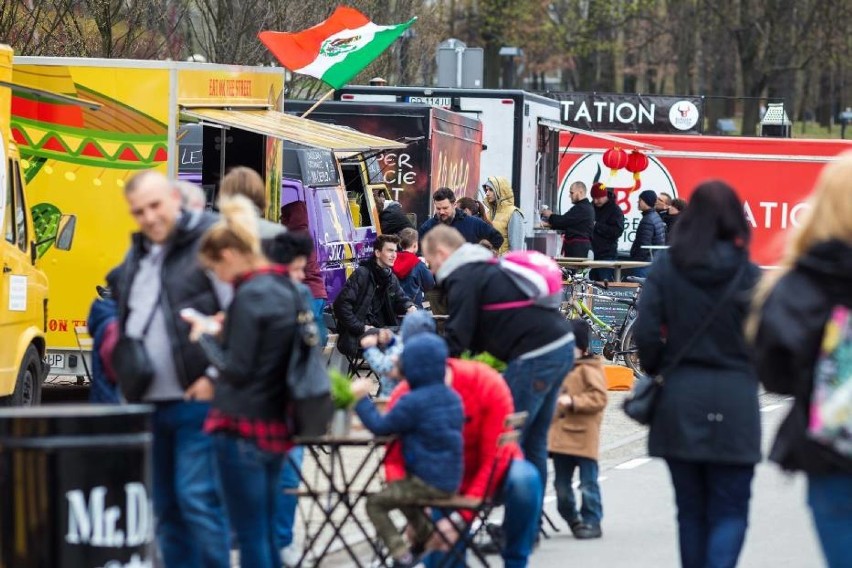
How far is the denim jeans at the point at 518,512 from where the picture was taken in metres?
7.71

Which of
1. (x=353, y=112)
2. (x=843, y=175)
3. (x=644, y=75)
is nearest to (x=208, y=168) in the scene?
(x=353, y=112)

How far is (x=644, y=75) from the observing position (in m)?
71.7

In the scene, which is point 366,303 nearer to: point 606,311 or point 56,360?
point 56,360

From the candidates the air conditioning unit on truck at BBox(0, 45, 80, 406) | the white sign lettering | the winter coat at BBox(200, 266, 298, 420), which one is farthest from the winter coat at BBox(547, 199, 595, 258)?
the white sign lettering

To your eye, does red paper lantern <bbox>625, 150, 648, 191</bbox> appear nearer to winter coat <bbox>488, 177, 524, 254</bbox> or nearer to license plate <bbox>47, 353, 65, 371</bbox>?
winter coat <bbox>488, 177, 524, 254</bbox>

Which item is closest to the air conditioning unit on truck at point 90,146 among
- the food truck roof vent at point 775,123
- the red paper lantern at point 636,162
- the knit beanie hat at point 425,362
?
the knit beanie hat at point 425,362

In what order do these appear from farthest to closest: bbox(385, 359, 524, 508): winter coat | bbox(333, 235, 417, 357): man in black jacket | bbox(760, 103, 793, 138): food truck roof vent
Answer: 1. bbox(760, 103, 793, 138): food truck roof vent
2. bbox(333, 235, 417, 357): man in black jacket
3. bbox(385, 359, 524, 508): winter coat

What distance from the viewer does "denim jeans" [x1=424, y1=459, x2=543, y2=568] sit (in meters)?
7.71

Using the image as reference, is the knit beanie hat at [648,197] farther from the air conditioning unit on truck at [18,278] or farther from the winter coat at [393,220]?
the air conditioning unit on truck at [18,278]

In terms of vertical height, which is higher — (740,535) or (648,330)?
(648,330)

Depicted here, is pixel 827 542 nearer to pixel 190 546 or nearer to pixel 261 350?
pixel 261 350

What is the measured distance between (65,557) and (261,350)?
3.38 feet

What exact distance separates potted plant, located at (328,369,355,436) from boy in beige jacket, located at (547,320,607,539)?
253 cm

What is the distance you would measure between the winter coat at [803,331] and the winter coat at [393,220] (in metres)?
13.5
